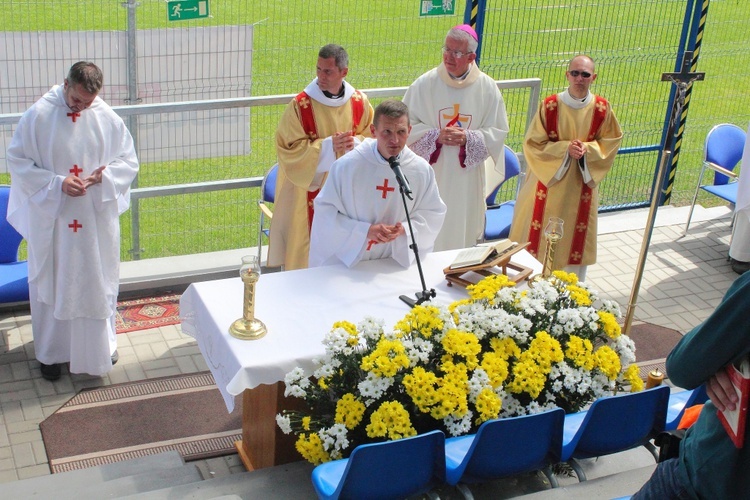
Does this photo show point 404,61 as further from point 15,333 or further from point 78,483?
point 78,483

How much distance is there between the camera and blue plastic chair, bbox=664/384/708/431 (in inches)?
184

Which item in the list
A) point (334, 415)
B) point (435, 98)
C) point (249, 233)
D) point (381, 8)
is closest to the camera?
point (334, 415)

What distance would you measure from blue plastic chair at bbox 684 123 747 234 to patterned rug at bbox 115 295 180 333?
4.55m

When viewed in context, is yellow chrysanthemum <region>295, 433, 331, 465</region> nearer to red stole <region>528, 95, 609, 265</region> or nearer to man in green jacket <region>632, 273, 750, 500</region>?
man in green jacket <region>632, 273, 750, 500</region>

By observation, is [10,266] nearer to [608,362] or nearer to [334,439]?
[334,439]

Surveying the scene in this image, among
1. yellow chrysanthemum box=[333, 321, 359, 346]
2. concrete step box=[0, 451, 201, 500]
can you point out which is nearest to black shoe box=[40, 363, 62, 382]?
concrete step box=[0, 451, 201, 500]

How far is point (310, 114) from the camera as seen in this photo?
675cm

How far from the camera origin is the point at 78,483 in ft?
15.9

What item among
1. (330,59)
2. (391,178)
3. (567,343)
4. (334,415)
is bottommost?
(334,415)

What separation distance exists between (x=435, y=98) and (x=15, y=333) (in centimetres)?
325

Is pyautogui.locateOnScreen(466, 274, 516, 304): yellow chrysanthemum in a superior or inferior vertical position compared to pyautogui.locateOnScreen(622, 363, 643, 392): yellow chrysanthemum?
superior

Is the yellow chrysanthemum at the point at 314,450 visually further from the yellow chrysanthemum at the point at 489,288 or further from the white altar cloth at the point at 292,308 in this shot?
the yellow chrysanthemum at the point at 489,288

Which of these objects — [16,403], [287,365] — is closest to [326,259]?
[287,365]

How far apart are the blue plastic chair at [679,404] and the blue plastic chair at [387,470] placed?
124 cm
